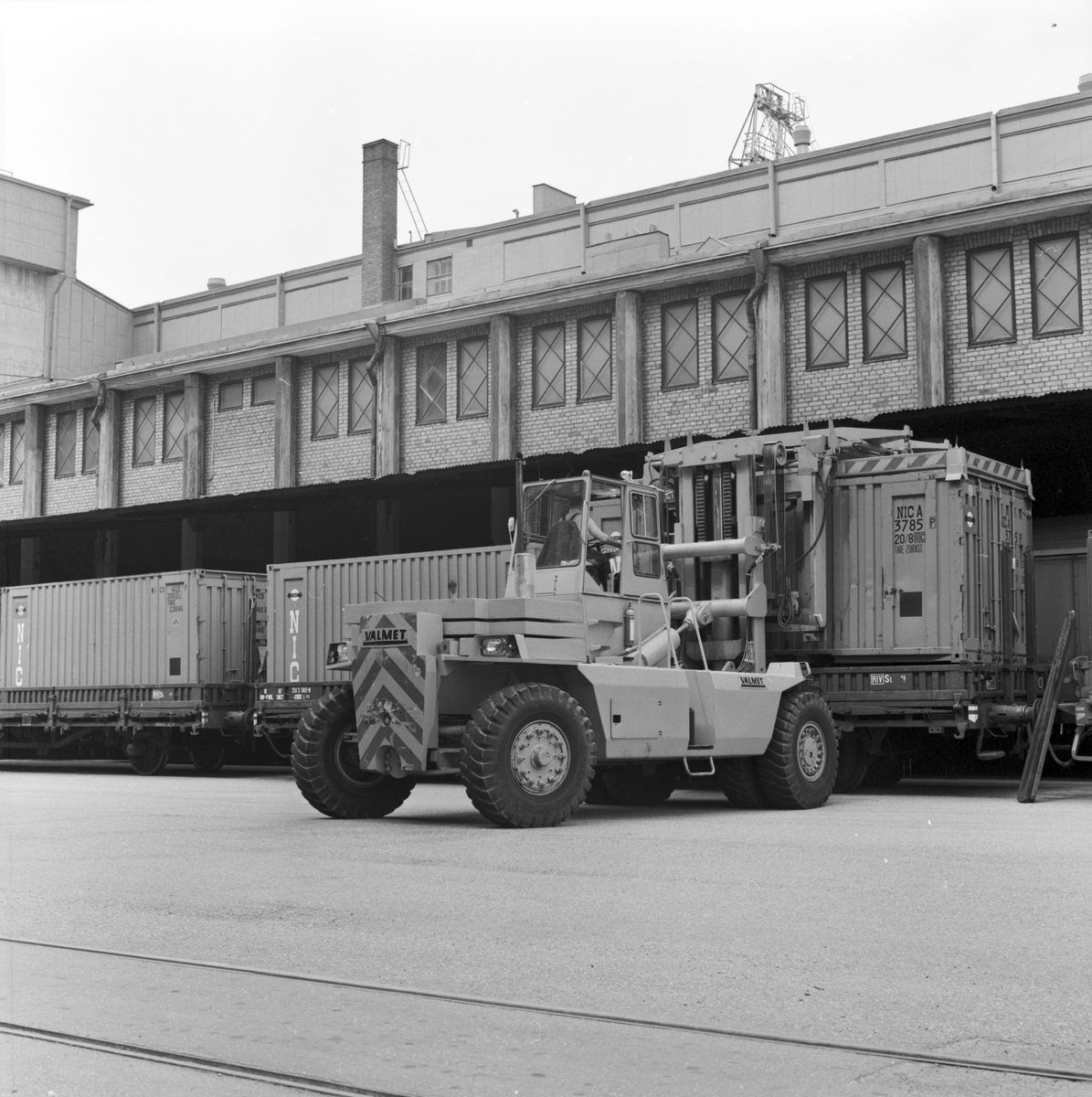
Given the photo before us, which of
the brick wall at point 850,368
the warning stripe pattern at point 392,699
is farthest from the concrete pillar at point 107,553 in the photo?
the warning stripe pattern at point 392,699

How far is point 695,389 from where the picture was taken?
89.5 ft

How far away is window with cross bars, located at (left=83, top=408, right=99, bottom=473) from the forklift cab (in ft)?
81.0

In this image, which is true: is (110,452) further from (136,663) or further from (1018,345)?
(1018,345)

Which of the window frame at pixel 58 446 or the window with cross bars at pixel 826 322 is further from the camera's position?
the window frame at pixel 58 446

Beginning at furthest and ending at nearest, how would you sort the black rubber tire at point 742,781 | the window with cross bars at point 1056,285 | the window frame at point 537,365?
the window frame at point 537,365, the window with cross bars at point 1056,285, the black rubber tire at point 742,781

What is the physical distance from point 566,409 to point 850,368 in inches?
228

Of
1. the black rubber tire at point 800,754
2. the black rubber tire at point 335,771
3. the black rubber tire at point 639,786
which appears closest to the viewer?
the black rubber tire at point 335,771

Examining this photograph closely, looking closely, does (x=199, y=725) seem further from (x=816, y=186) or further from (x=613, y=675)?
(x=816, y=186)

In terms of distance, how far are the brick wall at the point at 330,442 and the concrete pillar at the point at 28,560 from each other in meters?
8.25

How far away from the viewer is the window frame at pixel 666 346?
2738 centimetres

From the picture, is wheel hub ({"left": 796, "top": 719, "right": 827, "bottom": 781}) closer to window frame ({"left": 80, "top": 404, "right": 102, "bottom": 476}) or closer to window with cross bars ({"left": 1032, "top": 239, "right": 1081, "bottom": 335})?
window with cross bars ({"left": 1032, "top": 239, "right": 1081, "bottom": 335})

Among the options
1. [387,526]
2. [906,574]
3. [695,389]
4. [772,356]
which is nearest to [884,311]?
[772,356]

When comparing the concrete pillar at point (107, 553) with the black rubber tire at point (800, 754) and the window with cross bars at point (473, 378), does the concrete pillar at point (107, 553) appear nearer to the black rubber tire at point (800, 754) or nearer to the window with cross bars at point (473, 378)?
the window with cross bars at point (473, 378)

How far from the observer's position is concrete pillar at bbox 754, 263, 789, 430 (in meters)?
26.0
